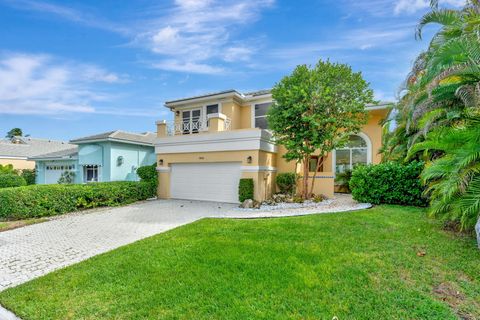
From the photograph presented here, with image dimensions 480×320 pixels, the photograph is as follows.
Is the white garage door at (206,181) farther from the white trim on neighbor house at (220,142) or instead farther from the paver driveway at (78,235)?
the paver driveway at (78,235)

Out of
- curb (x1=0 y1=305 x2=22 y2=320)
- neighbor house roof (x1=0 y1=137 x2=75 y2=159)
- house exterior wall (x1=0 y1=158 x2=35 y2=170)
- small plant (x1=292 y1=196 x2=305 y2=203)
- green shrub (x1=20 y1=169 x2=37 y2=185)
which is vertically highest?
neighbor house roof (x1=0 y1=137 x2=75 y2=159)

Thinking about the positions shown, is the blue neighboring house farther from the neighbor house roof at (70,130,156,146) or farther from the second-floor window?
the second-floor window

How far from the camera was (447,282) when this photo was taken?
174 inches

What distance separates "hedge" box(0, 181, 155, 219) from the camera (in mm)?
11438

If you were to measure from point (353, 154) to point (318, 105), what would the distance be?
6.64 meters

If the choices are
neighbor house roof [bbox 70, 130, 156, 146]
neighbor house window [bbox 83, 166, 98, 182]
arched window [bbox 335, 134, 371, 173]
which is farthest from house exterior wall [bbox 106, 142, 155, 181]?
arched window [bbox 335, 134, 371, 173]

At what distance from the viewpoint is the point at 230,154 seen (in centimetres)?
1472

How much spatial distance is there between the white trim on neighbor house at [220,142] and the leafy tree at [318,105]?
3.77 feet

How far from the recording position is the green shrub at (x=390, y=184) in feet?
34.9

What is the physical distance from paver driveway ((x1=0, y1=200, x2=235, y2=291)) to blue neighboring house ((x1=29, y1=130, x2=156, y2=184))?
9305mm

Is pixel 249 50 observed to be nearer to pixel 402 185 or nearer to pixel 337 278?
pixel 402 185

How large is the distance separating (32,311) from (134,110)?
21264mm

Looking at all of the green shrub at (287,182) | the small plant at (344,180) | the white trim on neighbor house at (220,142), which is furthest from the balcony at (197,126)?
the small plant at (344,180)

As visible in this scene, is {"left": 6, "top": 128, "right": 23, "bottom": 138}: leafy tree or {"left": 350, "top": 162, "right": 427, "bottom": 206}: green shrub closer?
{"left": 350, "top": 162, "right": 427, "bottom": 206}: green shrub
